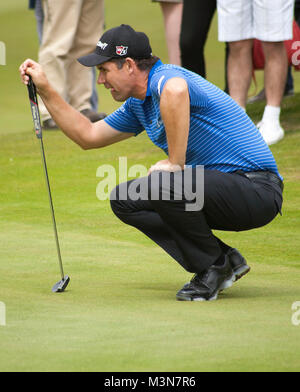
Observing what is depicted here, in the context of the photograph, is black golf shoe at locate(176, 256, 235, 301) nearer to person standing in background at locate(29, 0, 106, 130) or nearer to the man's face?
the man's face

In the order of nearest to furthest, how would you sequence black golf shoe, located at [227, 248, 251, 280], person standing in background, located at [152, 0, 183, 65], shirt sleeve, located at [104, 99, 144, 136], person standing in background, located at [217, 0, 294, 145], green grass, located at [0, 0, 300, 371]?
green grass, located at [0, 0, 300, 371] → black golf shoe, located at [227, 248, 251, 280] → shirt sleeve, located at [104, 99, 144, 136] → person standing in background, located at [217, 0, 294, 145] → person standing in background, located at [152, 0, 183, 65]

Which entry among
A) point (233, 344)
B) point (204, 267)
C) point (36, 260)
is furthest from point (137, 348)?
point (36, 260)

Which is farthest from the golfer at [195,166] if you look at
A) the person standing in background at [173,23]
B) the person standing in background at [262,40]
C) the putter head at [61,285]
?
the person standing in background at [173,23]

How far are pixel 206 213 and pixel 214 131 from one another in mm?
332

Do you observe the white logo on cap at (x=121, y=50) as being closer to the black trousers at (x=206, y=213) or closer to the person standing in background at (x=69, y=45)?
the black trousers at (x=206, y=213)

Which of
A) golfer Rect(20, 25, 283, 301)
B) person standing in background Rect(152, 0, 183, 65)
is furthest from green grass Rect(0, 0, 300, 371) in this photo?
person standing in background Rect(152, 0, 183, 65)

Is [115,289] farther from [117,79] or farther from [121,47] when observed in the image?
[121,47]

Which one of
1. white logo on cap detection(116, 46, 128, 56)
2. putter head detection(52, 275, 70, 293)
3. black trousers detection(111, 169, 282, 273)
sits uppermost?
white logo on cap detection(116, 46, 128, 56)

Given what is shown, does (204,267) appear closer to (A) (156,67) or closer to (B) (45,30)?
(A) (156,67)

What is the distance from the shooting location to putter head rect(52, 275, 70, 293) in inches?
155

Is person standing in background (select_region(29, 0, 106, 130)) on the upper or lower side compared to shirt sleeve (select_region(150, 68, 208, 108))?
lower

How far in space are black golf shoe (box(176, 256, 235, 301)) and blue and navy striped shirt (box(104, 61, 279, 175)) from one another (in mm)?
410

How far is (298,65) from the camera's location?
7516mm

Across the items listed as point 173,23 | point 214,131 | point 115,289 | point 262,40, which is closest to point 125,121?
point 214,131
